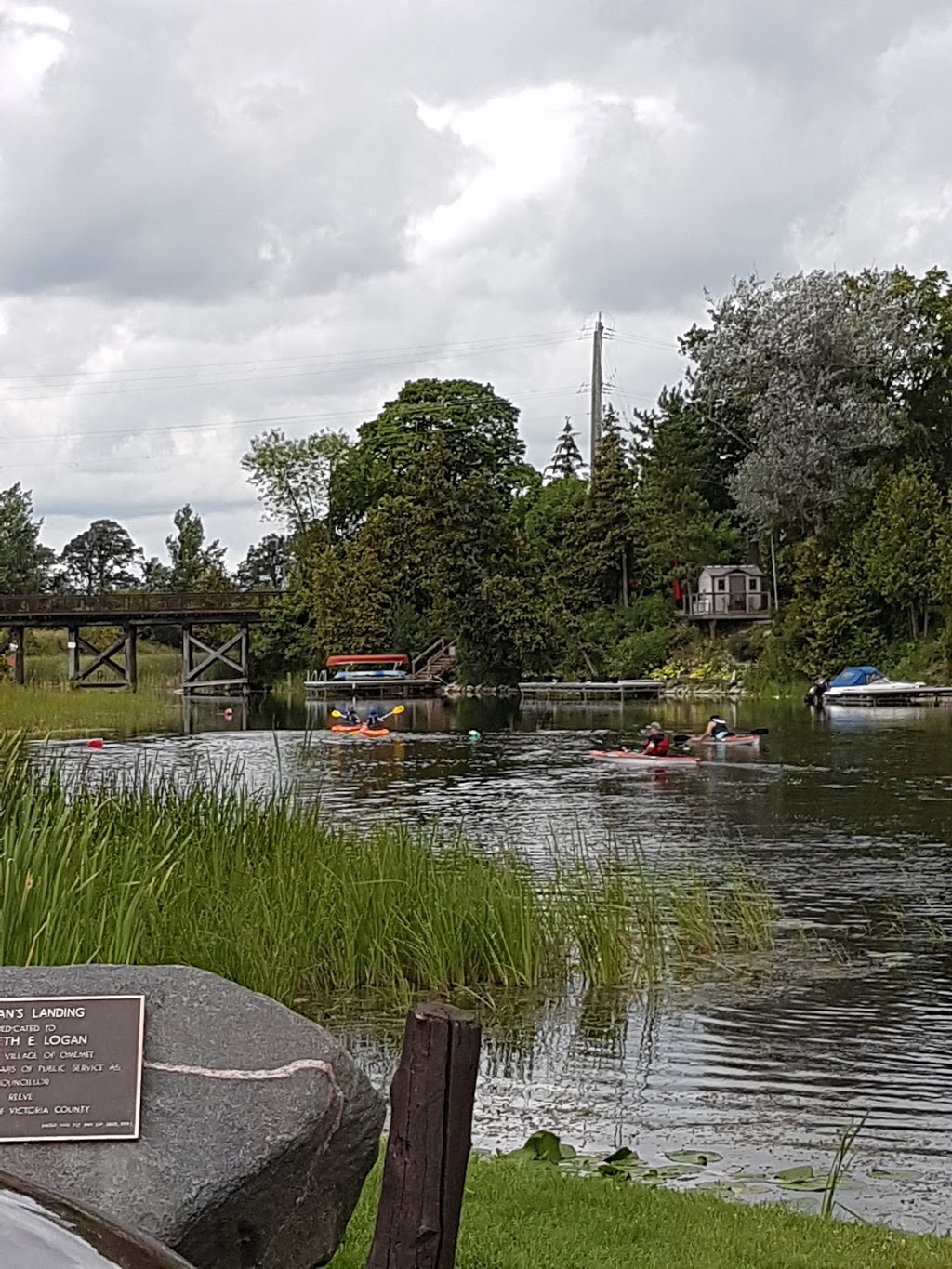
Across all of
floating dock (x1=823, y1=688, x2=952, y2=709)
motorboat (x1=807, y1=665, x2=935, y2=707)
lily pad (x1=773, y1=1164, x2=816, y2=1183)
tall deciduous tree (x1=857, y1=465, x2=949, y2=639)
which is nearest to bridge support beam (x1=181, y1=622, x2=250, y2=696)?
motorboat (x1=807, y1=665, x2=935, y2=707)

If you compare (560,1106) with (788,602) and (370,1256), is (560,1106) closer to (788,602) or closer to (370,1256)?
(370,1256)

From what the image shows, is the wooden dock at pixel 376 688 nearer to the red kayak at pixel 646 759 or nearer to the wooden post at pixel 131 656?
the wooden post at pixel 131 656

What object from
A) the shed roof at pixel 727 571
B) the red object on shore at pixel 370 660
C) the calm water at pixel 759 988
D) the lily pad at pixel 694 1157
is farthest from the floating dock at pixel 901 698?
the lily pad at pixel 694 1157

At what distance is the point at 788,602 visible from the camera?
205 ft


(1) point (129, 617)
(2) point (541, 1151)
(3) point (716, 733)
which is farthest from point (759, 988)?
(1) point (129, 617)

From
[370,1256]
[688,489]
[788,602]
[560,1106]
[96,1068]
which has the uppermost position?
[688,489]

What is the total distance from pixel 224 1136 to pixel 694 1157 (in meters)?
4.10

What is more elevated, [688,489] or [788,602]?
[688,489]

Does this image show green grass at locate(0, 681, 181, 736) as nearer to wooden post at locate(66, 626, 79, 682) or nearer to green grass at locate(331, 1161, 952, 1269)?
wooden post at locate(66, 626, 79, 682)

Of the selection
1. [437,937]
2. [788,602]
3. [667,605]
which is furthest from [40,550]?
[437,937]

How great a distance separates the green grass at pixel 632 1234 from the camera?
5645 mm

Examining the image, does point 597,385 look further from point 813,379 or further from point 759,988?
point 759,988

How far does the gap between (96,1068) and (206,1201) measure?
51 centimetres

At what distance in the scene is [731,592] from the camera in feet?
220
